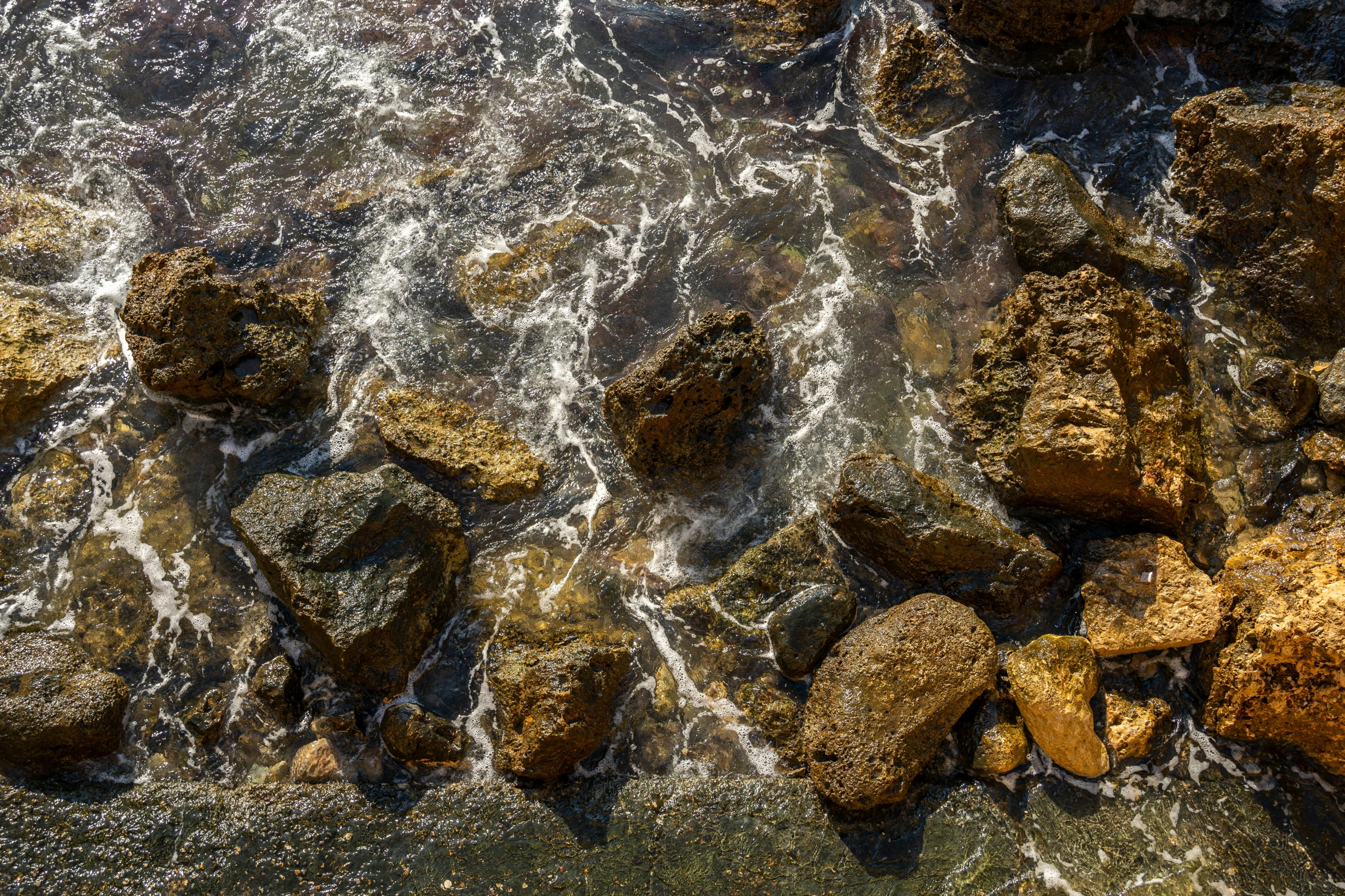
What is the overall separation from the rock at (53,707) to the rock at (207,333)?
2087 mm

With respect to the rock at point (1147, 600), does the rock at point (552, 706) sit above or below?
above

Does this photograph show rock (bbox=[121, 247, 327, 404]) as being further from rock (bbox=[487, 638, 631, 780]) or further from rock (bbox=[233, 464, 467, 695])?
rock (bbox=[487, 638, 631, 780])

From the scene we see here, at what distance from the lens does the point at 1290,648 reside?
221 inches

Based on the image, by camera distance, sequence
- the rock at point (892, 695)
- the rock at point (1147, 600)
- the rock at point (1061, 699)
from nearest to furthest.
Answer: the rock at point (892, 695), the rock at point (1061, 699), the rock at point (1147, 600)

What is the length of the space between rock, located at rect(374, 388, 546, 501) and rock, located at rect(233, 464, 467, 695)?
340 mm

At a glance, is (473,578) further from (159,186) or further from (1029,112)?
(1029,112)

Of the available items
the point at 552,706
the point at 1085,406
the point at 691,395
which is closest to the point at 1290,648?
the point at 1085,406

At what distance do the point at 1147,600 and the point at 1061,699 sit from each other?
1045 mm

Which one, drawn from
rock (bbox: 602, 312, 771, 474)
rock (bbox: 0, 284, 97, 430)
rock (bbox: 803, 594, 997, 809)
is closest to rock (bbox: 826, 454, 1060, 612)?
rock (bbox: 803, 594, 997, 809)

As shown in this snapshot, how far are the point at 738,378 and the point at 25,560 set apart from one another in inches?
217

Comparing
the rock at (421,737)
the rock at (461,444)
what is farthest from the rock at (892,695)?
the rock at (461,444)

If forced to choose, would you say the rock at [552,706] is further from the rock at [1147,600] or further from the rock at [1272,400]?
the rock at [1272,400]

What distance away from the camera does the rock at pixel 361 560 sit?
5844 millimetres

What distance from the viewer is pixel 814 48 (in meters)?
8.29
